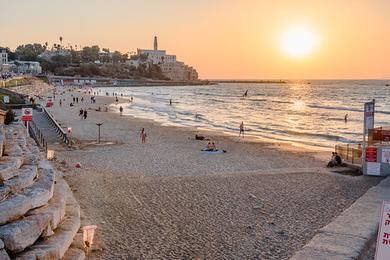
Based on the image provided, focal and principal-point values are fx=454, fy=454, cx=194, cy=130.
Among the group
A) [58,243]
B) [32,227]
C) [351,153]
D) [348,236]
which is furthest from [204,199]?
[351,153]

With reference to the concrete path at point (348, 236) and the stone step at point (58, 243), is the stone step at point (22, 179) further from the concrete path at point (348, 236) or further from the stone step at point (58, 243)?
the concrete path at point (348, 236)

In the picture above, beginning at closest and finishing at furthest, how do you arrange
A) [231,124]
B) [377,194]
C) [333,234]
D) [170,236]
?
[333,234], [170,236], [377,194], [231,124]

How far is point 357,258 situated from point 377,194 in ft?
20.1

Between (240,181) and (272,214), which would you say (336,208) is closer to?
(272,214)

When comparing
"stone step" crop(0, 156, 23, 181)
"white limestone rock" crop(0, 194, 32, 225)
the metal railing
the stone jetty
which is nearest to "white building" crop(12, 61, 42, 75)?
the metal railing

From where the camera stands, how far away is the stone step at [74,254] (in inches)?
328

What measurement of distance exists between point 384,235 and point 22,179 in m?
6.59

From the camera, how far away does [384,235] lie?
21.1ft

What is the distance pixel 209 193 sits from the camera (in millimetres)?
15469

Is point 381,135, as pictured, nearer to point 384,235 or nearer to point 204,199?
point 204,199

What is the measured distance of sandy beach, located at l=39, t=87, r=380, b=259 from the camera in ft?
34.6

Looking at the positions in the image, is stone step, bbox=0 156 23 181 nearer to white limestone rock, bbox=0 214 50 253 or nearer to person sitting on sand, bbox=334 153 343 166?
white limestone rock, bbox=0 214 50 253

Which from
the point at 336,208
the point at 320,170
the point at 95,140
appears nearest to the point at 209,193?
the point at 336,208

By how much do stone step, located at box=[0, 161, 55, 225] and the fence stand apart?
556 inches
